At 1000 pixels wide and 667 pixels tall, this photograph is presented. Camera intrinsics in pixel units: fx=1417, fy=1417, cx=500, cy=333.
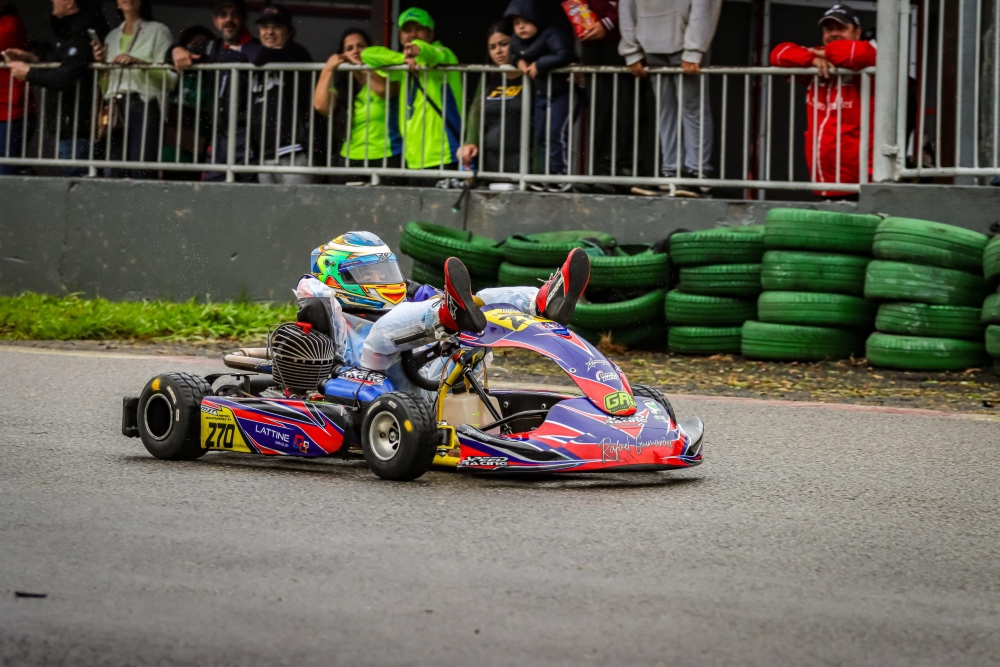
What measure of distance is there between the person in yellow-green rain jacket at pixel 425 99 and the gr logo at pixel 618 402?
6.37 metres

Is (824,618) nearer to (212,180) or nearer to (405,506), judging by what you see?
(405,506)

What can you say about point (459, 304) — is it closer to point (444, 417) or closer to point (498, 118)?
point (444, 417)

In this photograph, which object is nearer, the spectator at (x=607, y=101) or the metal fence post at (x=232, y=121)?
the spectator at (x=607, y=101)

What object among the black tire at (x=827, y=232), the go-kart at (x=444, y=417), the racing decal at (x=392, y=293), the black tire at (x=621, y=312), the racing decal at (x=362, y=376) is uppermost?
the black tire at (x=827, y=232)

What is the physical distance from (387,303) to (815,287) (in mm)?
4047

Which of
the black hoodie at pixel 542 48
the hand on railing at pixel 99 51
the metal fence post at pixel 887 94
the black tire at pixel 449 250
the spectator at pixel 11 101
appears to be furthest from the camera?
the spectator at pixel 11 101

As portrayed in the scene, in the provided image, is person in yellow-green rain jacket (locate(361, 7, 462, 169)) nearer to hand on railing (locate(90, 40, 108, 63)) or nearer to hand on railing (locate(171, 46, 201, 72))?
hand on railing (locate(171, 46, 201, 72))

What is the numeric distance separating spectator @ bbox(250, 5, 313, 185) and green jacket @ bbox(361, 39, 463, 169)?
782 mm

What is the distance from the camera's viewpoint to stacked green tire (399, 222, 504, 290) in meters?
10.1

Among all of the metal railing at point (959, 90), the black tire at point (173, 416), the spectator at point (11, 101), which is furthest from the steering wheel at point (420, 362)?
the spectator at point (11, 101)

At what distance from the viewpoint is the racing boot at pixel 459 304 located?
5.29 metres

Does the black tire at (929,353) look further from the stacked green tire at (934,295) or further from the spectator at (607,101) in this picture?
the spectator at (607,101)

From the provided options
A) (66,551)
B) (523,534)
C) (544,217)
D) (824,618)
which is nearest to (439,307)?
(523,534)

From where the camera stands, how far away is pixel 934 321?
29.0ft
